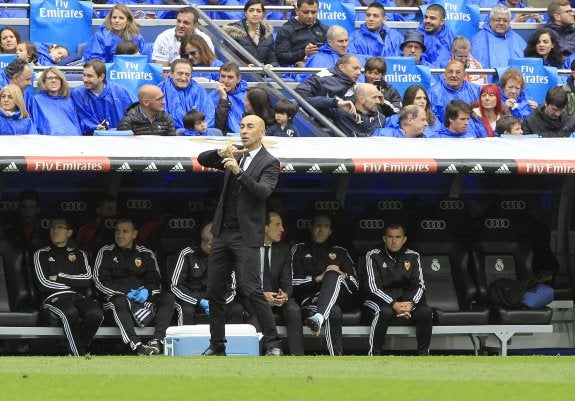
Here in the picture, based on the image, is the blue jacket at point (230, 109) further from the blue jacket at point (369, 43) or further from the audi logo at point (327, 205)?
the blue jacket at point (369, 43)

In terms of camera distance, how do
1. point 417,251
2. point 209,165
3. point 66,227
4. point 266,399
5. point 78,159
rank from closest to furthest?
1. point 266,399
2. point 209,165
3. point 78,159
4. point 66,227
5. point 417,251

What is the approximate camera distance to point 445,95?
16.8m

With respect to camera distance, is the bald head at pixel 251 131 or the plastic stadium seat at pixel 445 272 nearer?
the bald head at pixel 251 131

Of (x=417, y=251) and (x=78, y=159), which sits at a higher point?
(x=78, y=159)

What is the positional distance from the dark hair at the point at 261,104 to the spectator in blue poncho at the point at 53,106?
1777mm

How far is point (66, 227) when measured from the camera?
548 inches

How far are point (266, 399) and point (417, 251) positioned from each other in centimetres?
669

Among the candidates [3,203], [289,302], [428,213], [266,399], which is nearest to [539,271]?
[428,213]

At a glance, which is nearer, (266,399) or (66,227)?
(266,399)

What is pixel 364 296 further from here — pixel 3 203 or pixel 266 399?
pixel 266 399

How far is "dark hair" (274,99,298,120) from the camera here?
49.0ft

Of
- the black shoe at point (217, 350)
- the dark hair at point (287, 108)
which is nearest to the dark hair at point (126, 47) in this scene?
the dark hair at point (287, 108)

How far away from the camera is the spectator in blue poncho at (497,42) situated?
1869 centimetres

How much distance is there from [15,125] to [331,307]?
347cm
